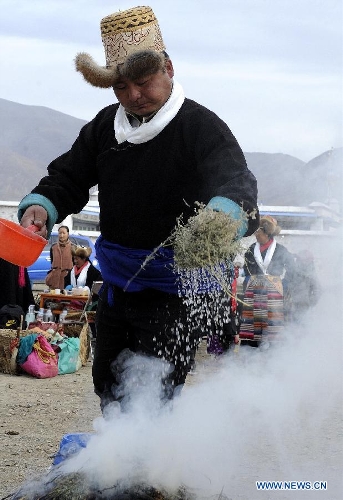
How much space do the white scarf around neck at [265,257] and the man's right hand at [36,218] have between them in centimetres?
566

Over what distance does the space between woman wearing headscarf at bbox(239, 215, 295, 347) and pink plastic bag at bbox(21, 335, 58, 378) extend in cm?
222

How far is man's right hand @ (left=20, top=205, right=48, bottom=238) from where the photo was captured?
11.1 feet

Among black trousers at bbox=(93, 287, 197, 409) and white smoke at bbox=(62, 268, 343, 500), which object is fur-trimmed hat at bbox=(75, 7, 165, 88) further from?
white smoke at bbox=(62, 268, 343, 500)

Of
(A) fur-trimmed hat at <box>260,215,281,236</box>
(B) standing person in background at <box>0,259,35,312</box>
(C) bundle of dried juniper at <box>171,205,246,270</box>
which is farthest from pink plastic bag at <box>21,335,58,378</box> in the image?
(C) bundle of dried juniper at <box>171,205,246,270</box>

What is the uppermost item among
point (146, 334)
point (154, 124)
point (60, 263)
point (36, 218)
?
point (154, 124)

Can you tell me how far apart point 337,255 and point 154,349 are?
3.58 meters

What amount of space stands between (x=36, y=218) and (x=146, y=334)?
72 cm

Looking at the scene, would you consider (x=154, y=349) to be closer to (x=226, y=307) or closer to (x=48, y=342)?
(x=226, y=307)

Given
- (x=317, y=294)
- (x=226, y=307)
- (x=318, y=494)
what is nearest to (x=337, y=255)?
(x=317, y=294)

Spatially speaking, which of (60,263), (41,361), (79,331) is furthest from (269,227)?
(60,263)

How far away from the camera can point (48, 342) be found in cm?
855

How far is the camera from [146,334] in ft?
11.0

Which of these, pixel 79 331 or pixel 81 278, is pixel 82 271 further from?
pixel 79 331

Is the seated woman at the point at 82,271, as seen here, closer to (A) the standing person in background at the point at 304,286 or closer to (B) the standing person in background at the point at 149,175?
(A) the standing person in background at the point at 304,286
